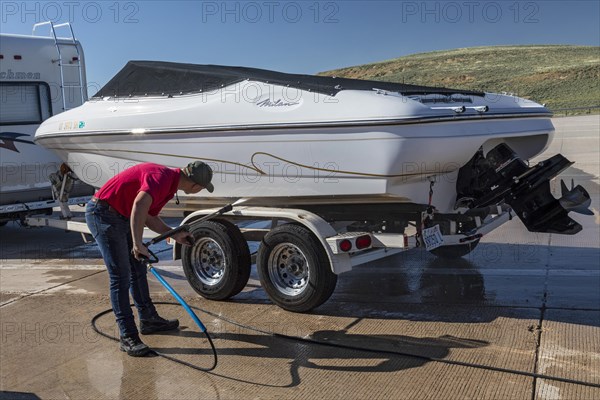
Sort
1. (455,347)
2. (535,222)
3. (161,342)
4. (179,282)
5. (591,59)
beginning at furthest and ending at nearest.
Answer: (591,59) < (179,282) < (535,222) < (161,342) < (455,347)

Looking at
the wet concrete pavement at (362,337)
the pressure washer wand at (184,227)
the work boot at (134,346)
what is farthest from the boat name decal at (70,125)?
the work boot at (134,346)

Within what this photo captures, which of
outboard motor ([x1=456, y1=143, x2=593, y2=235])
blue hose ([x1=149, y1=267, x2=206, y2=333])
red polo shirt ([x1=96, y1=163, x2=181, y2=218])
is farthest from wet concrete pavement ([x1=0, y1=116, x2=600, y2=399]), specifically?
red polo shirt ([x1=96, y1=163, x2=181, y2=218])

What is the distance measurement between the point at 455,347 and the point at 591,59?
5675 centimetres

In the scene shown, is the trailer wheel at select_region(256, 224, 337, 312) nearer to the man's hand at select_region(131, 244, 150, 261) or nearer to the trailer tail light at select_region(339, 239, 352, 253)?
the trailer tail light at select_region(339, 239, 352, 253)

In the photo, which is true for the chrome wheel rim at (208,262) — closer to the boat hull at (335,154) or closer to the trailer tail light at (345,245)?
the boat hull at (335,154)

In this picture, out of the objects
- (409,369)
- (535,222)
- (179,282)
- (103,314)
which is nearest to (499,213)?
(535,222)

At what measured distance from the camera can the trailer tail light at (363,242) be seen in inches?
220

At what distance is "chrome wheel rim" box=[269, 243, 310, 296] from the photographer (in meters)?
5.88

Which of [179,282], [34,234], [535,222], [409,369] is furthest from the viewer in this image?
[34,234]

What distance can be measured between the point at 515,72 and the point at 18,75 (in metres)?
43.4

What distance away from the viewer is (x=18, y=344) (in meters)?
5.45

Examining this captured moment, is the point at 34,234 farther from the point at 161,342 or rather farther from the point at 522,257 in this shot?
the point at 522,257

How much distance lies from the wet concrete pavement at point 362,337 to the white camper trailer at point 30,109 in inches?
71.5

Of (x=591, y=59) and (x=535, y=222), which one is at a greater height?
(x=591, y=59)
